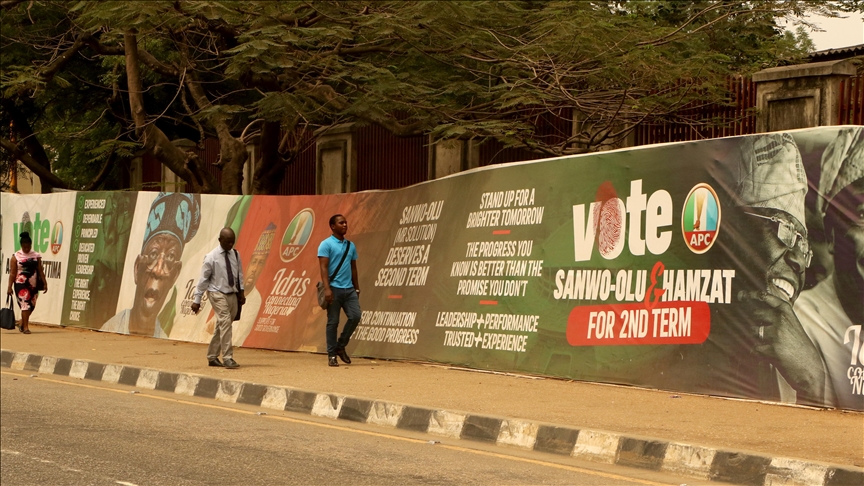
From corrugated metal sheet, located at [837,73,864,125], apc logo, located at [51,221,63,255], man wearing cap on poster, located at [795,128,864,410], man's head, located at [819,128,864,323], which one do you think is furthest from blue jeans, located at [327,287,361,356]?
apc logo, located at [51,221,63,255]

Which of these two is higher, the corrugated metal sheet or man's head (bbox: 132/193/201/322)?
the corrugated metal sheet

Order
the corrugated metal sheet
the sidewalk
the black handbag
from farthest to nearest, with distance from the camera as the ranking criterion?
the black handbag, the corrugated metal sheet, the sidewalk

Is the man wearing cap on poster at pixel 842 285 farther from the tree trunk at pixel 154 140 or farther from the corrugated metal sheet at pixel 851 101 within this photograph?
the tree trunk at pixel 154 140

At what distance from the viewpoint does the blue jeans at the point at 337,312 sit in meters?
12.5

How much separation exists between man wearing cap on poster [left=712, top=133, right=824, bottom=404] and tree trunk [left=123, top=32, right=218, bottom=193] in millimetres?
12031

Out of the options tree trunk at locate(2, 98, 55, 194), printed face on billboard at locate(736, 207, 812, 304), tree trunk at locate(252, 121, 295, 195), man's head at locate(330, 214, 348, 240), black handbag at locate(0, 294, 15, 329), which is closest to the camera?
printed face on billboard at locate(736, 207, 812, 304)

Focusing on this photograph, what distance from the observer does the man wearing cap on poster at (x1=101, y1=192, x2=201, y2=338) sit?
16844mm

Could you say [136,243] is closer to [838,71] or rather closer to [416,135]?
[416,135]

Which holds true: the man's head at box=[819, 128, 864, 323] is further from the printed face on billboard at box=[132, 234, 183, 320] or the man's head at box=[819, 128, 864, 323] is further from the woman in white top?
the woman in white top

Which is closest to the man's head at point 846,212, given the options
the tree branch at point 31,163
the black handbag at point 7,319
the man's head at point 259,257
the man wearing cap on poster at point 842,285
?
the man wearing cap on poster at point 842,285

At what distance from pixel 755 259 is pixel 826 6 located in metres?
7.45

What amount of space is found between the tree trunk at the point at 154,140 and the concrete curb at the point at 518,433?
26.3 ft

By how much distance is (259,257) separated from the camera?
51.2 feet

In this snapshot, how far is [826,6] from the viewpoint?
1539cm
